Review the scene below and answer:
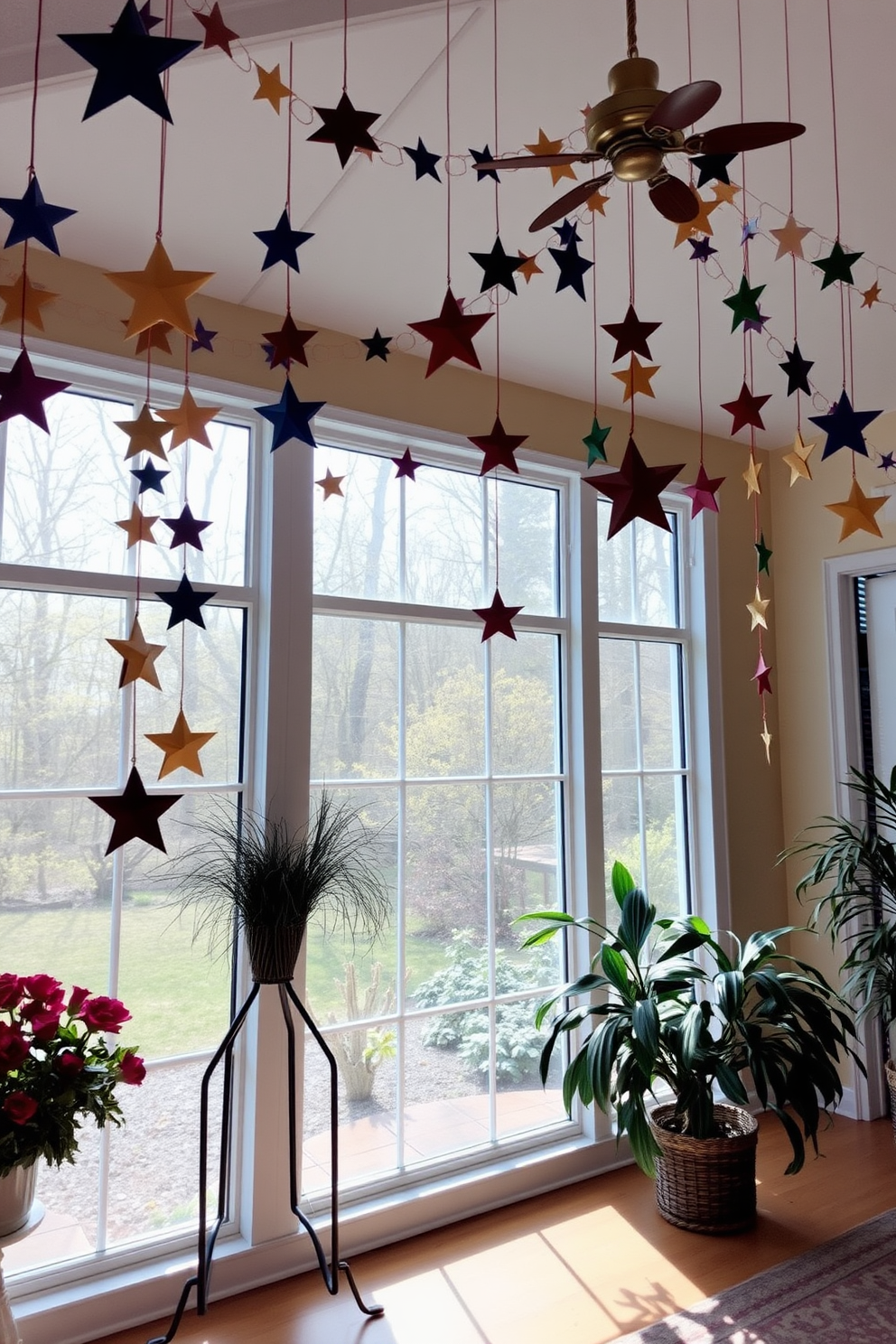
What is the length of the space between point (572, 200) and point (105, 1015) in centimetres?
180

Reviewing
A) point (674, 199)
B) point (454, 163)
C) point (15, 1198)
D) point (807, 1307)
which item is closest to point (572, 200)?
point (674, 199)

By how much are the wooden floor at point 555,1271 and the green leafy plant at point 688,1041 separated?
0.23 metres

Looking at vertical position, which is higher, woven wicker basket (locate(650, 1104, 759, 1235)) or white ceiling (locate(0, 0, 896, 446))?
white ceiling (locate(0, 0, 896, 446))

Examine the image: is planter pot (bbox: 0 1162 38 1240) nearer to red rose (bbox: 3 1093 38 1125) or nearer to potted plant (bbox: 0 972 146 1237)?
potted plant (bbox: 0 972 146 1237)

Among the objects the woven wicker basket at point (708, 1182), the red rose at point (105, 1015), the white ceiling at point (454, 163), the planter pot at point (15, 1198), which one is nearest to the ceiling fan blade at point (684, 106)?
the white ceiling at point (454, 163)

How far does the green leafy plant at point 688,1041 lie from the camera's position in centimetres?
259

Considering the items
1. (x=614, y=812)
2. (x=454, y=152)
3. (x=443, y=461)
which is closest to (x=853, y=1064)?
(x=614, y=812)

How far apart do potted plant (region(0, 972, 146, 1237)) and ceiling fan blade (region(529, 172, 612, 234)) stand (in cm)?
175

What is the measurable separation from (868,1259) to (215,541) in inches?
105

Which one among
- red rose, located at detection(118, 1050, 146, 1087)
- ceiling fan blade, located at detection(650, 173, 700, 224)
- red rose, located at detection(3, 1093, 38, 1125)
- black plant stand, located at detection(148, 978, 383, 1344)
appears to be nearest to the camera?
ceiling fan blade, located at detection(650, 173, 700, 224)

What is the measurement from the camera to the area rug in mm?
2174

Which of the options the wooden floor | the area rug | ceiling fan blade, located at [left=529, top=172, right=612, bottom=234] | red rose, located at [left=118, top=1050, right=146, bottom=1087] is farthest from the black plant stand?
ceiling fan blade, located at [left=529, top=172, right=612, bottom=234]

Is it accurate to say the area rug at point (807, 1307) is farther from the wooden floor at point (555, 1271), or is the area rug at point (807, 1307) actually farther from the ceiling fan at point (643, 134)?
the ceiling fan at point (643, 134)

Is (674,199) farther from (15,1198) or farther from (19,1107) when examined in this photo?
(15,1198)
